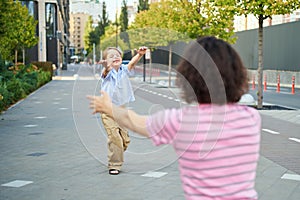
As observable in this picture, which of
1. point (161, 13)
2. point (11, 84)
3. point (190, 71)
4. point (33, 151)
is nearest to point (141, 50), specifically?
point (190, 71)

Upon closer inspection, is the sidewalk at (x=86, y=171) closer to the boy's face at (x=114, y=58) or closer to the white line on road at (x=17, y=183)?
the white line on road at (x=17, y=183)

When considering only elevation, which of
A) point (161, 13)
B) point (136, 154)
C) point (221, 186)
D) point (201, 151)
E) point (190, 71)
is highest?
point (161, 13)

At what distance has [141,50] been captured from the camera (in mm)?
5422

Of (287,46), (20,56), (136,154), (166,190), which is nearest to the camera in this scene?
(166,190)

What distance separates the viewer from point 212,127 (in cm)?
247

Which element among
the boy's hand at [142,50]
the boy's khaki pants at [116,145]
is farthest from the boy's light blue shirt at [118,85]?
the boy's hand at [142,50]

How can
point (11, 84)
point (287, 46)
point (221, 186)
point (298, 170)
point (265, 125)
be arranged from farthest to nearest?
point (287, 46) → point (11, 84) → point (265, 125) → point (298, 170) → point (221, 186)

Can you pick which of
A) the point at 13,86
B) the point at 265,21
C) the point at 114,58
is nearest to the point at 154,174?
the point at 114,58

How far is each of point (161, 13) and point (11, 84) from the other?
14024 mm

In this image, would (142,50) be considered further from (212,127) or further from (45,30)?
(45,30)

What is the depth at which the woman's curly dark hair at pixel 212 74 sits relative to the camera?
2449 millimetres

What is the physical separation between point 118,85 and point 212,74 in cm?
444

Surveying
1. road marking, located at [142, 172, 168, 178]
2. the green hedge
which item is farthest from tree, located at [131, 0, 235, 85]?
road marking, located at [142, 172, 168, 178]

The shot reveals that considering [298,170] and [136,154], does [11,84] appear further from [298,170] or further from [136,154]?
[298,170]
